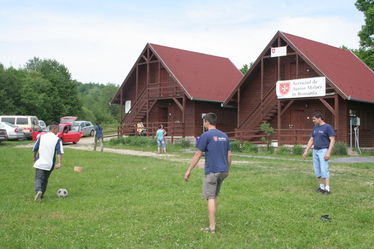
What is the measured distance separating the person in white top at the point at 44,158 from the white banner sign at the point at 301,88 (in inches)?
689

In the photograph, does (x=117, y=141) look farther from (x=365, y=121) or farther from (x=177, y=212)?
(x=177, y=212)

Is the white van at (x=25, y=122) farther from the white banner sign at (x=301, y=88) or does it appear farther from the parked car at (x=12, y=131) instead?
the white banner sign at (x=301, y=88)

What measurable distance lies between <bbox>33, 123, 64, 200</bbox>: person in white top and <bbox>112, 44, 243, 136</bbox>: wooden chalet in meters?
20.5

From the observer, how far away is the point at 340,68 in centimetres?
2781

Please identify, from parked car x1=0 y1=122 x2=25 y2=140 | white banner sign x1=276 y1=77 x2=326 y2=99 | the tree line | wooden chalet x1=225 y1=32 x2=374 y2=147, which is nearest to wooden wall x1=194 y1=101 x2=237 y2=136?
wooden chalet x1=225 y1=32 x2=374 y2=147

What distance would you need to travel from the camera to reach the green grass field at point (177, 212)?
21.8 feet

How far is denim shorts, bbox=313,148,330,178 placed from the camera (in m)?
10.8

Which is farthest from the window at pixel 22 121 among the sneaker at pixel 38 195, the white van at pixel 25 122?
the sneaker at pixel 38 195

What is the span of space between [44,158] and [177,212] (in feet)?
10.8

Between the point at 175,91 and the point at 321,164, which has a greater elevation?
the point at 175,91

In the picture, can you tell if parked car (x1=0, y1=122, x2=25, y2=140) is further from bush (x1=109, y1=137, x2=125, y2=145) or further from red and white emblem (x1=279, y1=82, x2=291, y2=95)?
red and white emblem (x1=279, y1=82, x2=291, y2=95)

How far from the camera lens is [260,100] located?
30.0 m

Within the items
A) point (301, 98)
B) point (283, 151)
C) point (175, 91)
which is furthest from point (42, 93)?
point (283, 151)

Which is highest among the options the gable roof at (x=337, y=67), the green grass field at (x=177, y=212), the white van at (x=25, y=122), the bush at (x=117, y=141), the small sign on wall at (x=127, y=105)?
the gable roof at (x=337, y=67)
